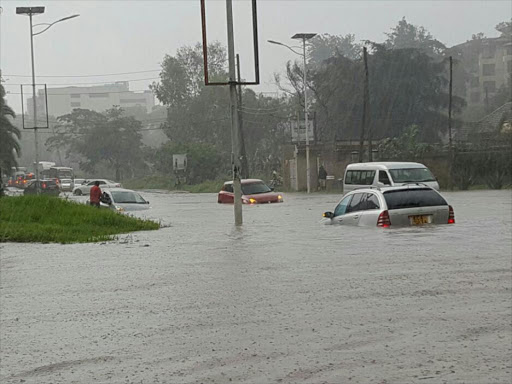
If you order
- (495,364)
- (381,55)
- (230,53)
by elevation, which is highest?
(381,55)

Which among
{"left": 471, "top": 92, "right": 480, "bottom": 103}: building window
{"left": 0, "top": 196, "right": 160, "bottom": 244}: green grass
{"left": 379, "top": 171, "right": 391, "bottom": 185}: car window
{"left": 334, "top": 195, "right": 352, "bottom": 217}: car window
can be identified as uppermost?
{"left": 471, "top": 92, "right": 480, "bottom": 103}: building window

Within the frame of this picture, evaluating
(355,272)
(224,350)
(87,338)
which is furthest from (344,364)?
(355,272)

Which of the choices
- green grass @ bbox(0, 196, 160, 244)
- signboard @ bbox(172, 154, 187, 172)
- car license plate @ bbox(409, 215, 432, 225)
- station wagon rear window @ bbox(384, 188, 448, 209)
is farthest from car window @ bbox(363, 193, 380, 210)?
signboard @ bbox(172, 154, 187, 172)

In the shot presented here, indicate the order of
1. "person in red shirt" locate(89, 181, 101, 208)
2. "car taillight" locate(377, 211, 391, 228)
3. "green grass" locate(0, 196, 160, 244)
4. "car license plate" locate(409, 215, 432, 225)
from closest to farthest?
1. "car taillight" locate(377, 211, 391, 228)
2. "car license plate" locate(409, 215, 432, 225)
3. "green grass" locate(0, 196, 160, 244)
4. "person in red shirt" locate(89, 181, 101, 208)

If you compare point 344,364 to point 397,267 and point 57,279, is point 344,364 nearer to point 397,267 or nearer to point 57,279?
point 397,267

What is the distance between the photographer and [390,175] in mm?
31781

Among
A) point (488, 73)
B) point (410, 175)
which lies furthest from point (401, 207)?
point (488, 73)

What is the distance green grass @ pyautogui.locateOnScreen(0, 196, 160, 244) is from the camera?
71.4 feet

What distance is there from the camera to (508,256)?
610 inches

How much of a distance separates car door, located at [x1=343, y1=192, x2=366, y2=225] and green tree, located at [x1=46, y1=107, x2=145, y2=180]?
7497cm

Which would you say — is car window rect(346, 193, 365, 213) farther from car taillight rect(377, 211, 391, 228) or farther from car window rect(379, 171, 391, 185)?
car window rect(379, 171, 391, 185)

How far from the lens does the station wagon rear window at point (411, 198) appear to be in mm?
17953

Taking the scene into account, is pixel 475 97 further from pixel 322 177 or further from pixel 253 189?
pixel 253 189

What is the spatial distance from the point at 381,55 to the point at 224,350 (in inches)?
2580
